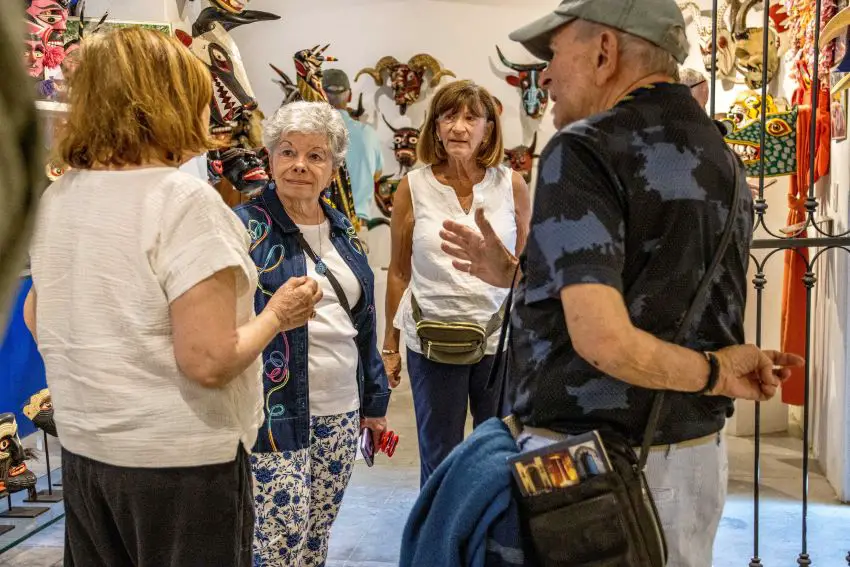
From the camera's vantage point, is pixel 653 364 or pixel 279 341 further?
pixel 279 341

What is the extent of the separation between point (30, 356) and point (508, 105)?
4.13 metres

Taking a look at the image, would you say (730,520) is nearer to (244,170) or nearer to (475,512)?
(244,170)

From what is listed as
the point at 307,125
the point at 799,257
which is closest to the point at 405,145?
the point at 799,257

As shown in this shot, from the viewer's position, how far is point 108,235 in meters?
1.38

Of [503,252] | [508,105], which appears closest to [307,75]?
[508,105]

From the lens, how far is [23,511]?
3.26m

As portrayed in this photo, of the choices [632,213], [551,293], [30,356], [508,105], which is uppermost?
[508,105]

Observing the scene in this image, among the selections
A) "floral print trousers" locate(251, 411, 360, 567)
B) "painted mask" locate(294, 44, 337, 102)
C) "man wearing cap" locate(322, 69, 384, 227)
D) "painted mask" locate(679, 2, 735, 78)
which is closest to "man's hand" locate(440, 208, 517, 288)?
"floral print trousers" locate(251, 411, 360, 567)

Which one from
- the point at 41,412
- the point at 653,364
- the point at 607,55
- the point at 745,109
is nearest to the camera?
the point at 653,364

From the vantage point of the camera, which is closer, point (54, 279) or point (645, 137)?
point (645, 137)

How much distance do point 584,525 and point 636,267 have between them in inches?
13.9

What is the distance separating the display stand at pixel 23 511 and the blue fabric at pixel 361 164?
3302 mm

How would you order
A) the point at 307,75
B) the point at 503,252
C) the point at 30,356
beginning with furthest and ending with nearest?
the point at 307,75 → the point at 30,356 → the point at 503,252

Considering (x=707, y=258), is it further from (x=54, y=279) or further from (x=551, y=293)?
(x=54, y=279)
